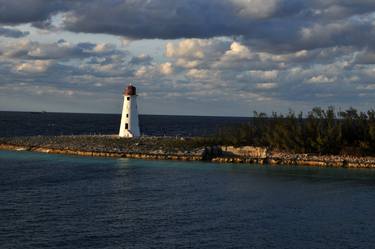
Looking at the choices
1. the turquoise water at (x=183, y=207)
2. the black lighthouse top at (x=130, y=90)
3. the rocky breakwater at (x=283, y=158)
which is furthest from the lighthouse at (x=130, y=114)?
the turquoise water at (x=183, y=207)

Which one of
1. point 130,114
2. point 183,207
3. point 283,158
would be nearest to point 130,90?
point 130,114

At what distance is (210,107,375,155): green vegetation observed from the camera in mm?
73125

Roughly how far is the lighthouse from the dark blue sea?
24.5m

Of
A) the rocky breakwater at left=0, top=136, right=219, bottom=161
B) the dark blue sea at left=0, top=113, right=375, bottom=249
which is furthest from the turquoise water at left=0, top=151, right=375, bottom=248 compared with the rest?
the rocky breakwater at left=0, top=136, right=219, bottom=161

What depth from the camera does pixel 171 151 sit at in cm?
7569

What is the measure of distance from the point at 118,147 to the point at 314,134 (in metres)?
27.3

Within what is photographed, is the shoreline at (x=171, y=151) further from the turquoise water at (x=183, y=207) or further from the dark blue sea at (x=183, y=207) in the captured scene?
the turquoise water at (x=183, y=207)

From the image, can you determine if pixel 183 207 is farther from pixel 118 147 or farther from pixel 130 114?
pixel 130 114

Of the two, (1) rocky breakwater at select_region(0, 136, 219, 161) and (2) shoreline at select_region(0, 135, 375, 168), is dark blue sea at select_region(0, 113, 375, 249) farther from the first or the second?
(1) rocky breakwater at select_region(0, 136, 219, 161)

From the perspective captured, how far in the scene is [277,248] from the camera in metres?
30.0

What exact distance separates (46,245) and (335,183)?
33110 mm

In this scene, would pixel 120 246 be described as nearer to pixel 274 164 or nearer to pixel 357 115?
pixel 274 164

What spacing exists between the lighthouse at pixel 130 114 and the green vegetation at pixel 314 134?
14.6 m

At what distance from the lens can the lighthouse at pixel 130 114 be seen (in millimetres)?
86875
